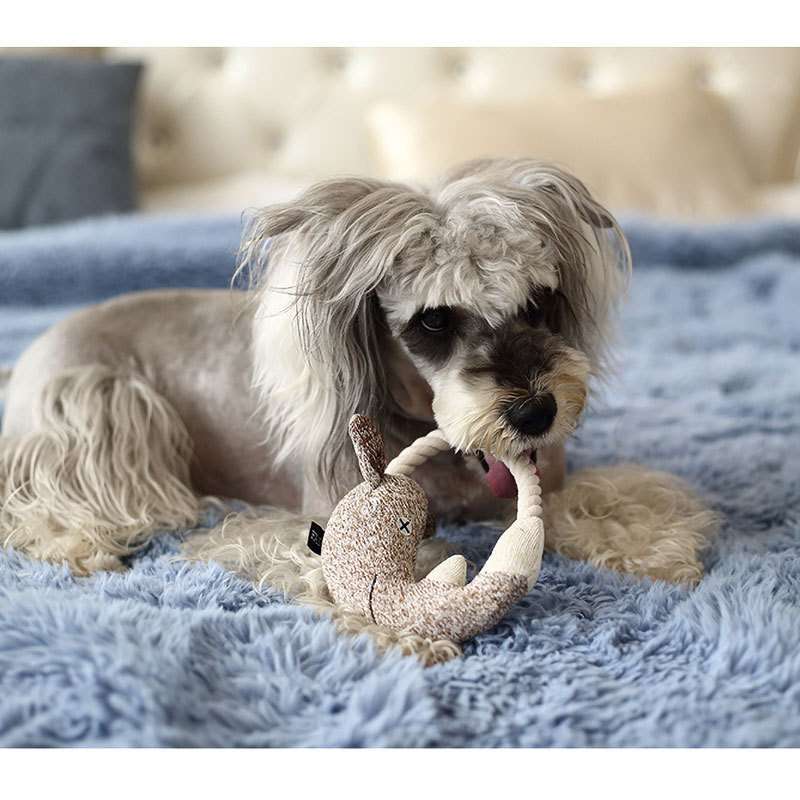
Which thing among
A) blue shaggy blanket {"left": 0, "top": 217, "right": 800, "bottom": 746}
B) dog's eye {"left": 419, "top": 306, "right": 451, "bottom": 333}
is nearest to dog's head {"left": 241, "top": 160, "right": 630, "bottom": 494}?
dog's eye {"left": 419, "top": 306, "right": 451, "bottom": 333}

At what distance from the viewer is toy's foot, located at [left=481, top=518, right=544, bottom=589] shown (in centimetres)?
102

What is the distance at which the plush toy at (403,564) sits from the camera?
996 millimetres

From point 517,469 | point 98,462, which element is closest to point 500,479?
point 517,469

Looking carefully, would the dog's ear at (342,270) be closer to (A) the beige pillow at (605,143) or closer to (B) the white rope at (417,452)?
(B) the white rope at (417,452)

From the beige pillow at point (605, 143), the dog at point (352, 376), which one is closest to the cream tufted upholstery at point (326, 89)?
the beige pillow at point (605, 143)

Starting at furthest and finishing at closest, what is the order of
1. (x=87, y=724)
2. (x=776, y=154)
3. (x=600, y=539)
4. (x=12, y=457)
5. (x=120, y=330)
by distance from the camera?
1. (x=776, y=154)
2. (x=120, y=330)
3. (x=12, y=457)
4. (x=600, y=539)
5. (x=87, y=724)

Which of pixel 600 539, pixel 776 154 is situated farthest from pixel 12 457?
pixel 776 154

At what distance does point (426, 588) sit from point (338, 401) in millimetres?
322

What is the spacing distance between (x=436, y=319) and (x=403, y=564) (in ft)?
1.06

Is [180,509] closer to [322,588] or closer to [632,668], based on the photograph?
[322,588]

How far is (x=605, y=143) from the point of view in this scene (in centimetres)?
292

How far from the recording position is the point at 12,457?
1438 millimetres

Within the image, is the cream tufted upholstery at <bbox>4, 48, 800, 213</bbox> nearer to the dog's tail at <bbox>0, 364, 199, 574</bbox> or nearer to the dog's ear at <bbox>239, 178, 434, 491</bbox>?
the dog's tail at <bbox>0, 364, 199, 574</bbox>
